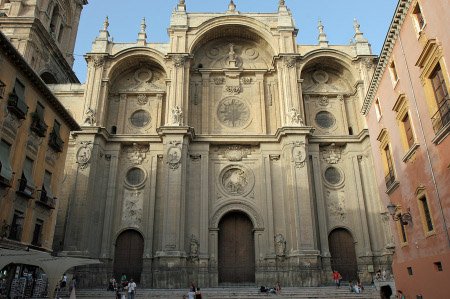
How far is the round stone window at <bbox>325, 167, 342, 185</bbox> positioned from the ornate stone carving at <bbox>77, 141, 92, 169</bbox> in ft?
53.5

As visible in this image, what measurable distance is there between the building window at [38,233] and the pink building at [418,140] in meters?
16.2

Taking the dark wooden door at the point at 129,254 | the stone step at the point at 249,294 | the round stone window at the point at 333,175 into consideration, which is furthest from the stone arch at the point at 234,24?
the stone step at the point at 249,294

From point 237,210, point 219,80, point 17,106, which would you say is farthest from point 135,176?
point 17,106

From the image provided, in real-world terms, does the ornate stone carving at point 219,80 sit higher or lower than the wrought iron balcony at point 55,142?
higher

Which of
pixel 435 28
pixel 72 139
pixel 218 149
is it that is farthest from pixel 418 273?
pixel 72 139

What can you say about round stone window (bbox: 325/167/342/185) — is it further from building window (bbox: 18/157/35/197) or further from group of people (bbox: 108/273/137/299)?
building window (bbox: 18/157/35/197)

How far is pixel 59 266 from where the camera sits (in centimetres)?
1452

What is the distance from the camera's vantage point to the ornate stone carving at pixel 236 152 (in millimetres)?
27484

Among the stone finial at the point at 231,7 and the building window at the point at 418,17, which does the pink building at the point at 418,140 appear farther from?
the stone finial at the point at 231,7

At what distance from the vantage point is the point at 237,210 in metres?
26.0

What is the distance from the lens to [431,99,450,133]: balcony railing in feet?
36.3

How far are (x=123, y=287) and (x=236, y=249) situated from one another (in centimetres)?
784

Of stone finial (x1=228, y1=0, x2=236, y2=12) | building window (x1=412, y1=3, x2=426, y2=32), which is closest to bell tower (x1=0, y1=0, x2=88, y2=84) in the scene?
stone finial (x1=228, y1=0, x2=236, y2=12)

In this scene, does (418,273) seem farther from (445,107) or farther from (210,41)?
(210,41)
